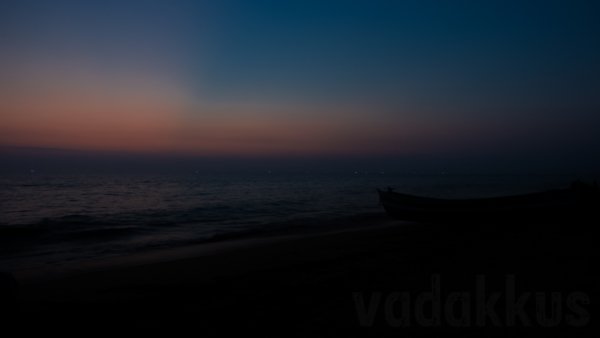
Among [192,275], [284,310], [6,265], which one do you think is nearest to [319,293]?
[284,310]

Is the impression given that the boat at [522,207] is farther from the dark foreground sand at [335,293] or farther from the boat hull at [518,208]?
the dark foreground sand at [335,293]

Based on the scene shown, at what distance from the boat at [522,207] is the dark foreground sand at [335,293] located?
426 cm

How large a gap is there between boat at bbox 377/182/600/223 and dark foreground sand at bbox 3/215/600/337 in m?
4.26

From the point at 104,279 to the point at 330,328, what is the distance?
6217mm

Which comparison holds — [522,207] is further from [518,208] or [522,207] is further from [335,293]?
[335,293]

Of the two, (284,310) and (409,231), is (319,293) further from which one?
(409,231)

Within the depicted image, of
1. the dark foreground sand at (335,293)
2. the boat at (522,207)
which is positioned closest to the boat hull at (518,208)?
the boat at (522,207)

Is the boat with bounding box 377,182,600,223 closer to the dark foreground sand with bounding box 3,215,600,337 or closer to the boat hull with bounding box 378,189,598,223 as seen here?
the boat hull with bounding box 378,189,598,223

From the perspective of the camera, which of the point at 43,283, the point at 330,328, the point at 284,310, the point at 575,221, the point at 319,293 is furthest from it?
the point at 575,221

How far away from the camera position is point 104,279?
937 centimetres

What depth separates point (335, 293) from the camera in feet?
23.9

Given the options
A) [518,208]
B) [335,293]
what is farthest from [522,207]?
[335,293]

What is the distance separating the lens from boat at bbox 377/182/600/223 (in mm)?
15891

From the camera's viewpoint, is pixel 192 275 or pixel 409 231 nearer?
pixel 192 275
